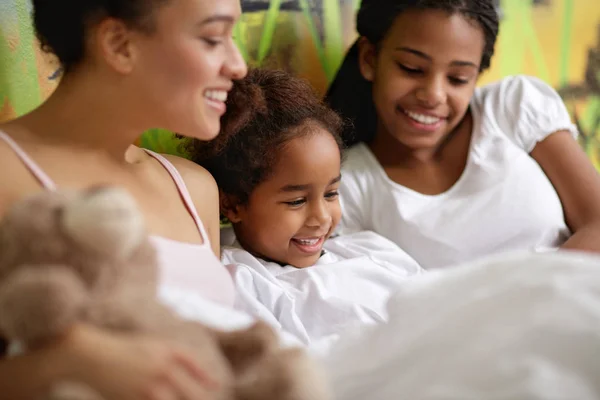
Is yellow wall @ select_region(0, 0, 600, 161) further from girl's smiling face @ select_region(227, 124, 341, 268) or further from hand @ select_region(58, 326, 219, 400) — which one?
hand @ select_region(58, 326, 219, 400)

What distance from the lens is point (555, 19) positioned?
1.83 m

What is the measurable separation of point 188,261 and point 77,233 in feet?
1.24

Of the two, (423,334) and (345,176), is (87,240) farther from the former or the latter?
(345,176)

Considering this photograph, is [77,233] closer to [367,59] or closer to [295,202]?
[295,202]

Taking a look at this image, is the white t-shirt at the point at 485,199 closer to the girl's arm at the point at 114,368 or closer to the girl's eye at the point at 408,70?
the girl's eye at the point at 408,70

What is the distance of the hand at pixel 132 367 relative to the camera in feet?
1.60

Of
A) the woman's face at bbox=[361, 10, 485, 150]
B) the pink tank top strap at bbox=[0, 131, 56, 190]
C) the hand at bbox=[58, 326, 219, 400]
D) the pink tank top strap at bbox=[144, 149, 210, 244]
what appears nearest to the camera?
the hand at bbox=[58, 326, 219, 400]

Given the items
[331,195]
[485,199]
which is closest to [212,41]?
[331,195]

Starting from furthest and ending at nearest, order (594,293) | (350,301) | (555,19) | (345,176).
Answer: (555,19) < (345,176) < (350,301) < (594,293)

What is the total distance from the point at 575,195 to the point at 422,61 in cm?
43

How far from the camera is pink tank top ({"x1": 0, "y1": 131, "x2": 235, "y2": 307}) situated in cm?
80

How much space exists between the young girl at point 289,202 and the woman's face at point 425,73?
218mm

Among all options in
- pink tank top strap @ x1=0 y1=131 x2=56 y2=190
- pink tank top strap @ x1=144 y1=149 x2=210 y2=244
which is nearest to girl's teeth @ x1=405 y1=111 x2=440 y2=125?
pink tank top strap @ x1=144 y1=149 x2=210 y2=244

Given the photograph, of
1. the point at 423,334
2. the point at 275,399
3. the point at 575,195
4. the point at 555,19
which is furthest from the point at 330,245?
the point at 555,19
